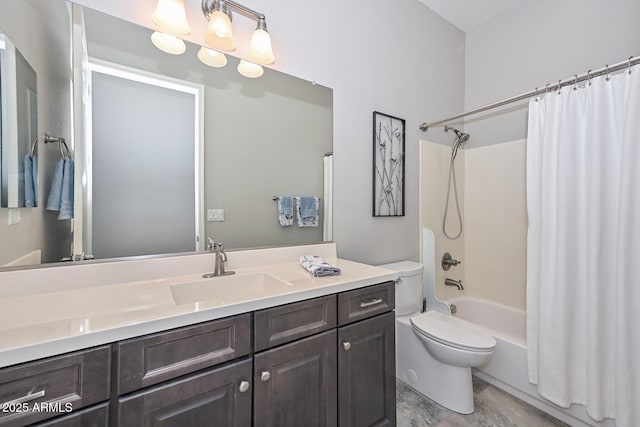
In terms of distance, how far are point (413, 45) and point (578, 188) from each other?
152 cm

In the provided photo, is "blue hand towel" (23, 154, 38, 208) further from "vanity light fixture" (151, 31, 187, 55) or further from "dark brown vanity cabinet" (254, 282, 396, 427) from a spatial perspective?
"dark brown vanity cabinet" (254, 282, 396, 427)

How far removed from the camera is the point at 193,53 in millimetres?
1264

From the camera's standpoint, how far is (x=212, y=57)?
1.31m

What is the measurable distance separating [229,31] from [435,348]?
78.1 inches

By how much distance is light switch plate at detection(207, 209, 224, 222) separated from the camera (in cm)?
132

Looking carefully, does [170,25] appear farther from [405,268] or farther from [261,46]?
[405,268]

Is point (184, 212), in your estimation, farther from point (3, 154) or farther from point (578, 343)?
point (578, 343)

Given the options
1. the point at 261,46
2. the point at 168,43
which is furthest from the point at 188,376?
the point at 261,46

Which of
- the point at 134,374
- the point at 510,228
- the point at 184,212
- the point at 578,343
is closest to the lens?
the point at 134,374

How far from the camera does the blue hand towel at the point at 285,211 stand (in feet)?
5.00

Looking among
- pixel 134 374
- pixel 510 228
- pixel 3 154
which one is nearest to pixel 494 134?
pixel 510 228

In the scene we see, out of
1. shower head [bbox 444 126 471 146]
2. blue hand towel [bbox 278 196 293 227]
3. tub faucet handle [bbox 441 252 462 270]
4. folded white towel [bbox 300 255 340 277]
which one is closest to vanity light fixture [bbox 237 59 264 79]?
blue hand towel [bbox 278 196 293 227]

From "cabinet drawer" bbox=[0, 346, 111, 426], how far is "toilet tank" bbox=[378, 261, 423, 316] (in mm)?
1544

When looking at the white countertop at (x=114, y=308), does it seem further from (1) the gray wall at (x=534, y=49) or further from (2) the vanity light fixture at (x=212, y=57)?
(1) the gray wall at (x=534, y=49)
